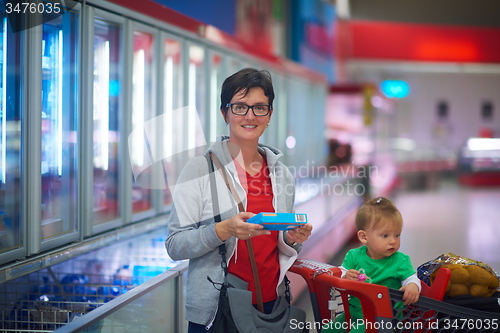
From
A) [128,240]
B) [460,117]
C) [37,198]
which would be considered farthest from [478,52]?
[37,198]

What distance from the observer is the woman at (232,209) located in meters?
1.87

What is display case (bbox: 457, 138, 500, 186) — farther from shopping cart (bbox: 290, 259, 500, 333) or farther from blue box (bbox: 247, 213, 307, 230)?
blue box (bbox: 247, 213, 307, 230)

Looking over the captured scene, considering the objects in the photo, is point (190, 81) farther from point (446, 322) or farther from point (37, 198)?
point (446, 322)

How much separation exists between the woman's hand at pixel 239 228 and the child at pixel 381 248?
60cm

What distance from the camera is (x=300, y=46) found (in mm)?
9891

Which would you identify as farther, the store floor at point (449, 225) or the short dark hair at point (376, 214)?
the store floor at point (449, 225)

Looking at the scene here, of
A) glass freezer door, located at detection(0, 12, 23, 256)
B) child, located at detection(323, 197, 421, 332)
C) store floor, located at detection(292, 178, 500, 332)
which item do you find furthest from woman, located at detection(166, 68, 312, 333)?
store floor, located at detection(292, 178, 500, 332)

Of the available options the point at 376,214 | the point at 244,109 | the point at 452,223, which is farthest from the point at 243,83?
the point at 452,223

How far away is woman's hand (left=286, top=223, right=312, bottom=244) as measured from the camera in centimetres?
189

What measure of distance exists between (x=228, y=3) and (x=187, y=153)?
6.90 ft

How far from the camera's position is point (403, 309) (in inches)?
76.3

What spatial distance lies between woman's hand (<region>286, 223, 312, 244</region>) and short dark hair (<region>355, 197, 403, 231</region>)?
372 mm

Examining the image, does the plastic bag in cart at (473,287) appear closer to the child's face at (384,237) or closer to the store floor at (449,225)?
the child's face at (384,237)

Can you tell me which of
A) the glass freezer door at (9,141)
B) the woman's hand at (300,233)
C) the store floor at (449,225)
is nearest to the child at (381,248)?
the woman's hand at (300,233)
